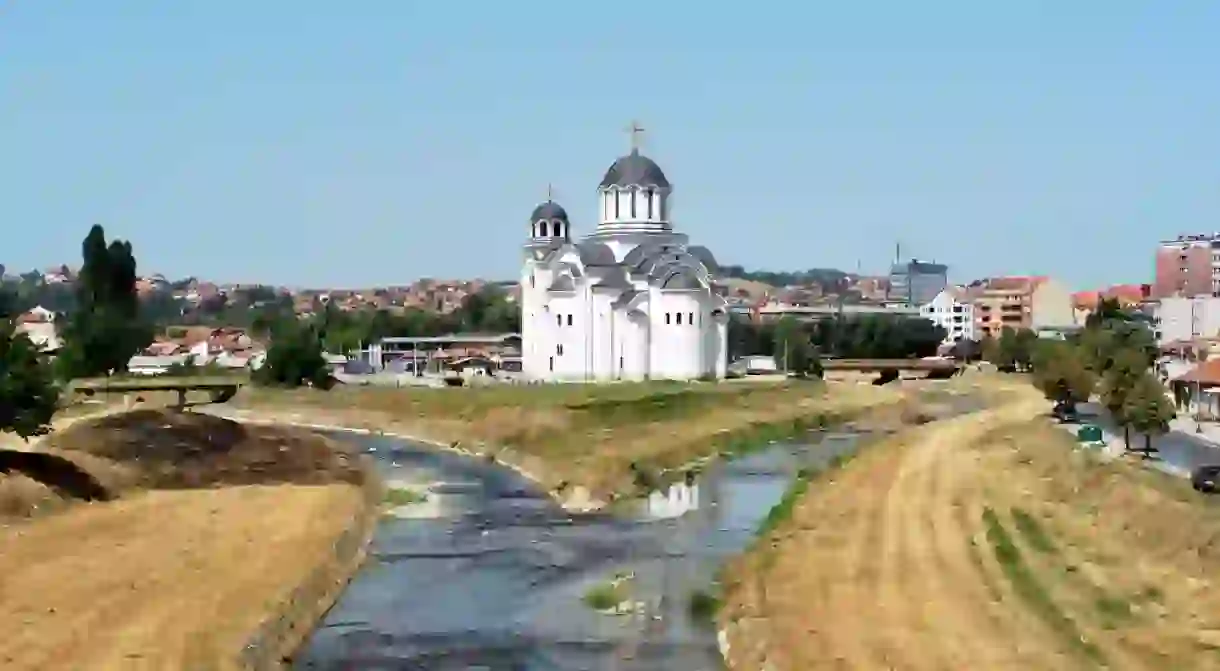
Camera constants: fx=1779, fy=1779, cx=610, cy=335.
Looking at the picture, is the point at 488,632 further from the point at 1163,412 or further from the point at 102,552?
the point at 1163,412

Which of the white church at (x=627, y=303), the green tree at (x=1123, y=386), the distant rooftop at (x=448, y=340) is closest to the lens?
the green tree at (x=1123, y=386)

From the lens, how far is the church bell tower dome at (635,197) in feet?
224

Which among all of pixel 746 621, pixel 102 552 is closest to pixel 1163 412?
pixel 746 621

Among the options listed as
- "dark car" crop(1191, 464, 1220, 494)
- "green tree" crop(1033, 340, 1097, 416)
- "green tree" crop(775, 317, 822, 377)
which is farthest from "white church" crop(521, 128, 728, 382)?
"dark car" crop(1191, 464, 1220, 494)

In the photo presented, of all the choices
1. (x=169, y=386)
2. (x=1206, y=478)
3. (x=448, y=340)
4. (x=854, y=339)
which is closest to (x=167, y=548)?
(x=1206, y=478)

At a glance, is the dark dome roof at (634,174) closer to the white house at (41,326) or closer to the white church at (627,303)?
the white church at (627,303)

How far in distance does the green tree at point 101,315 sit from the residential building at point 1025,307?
66577 mm

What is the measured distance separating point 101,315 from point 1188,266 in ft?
284

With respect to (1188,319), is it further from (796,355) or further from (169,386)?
(169,386)

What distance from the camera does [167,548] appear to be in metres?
25.0

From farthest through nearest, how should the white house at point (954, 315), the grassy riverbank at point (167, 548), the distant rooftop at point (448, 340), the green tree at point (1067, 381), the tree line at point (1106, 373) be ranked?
1. the white house at point (954, 315)
2. the distant rooftop at point (448, 340)
3. the green tree at point (1067, 381)
4. the tree line at point (1106, 373)
5. the grassy riverbank at point (167, 548)

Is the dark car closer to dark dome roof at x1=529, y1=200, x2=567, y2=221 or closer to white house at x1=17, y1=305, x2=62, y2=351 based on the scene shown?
dark dome roof at x1=529, y1=200, x2=567, y2=221

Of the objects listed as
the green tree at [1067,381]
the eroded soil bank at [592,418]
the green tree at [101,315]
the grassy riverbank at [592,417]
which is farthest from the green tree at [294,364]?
the green tree at [1067,381]

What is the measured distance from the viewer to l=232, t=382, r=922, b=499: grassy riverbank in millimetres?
41719
